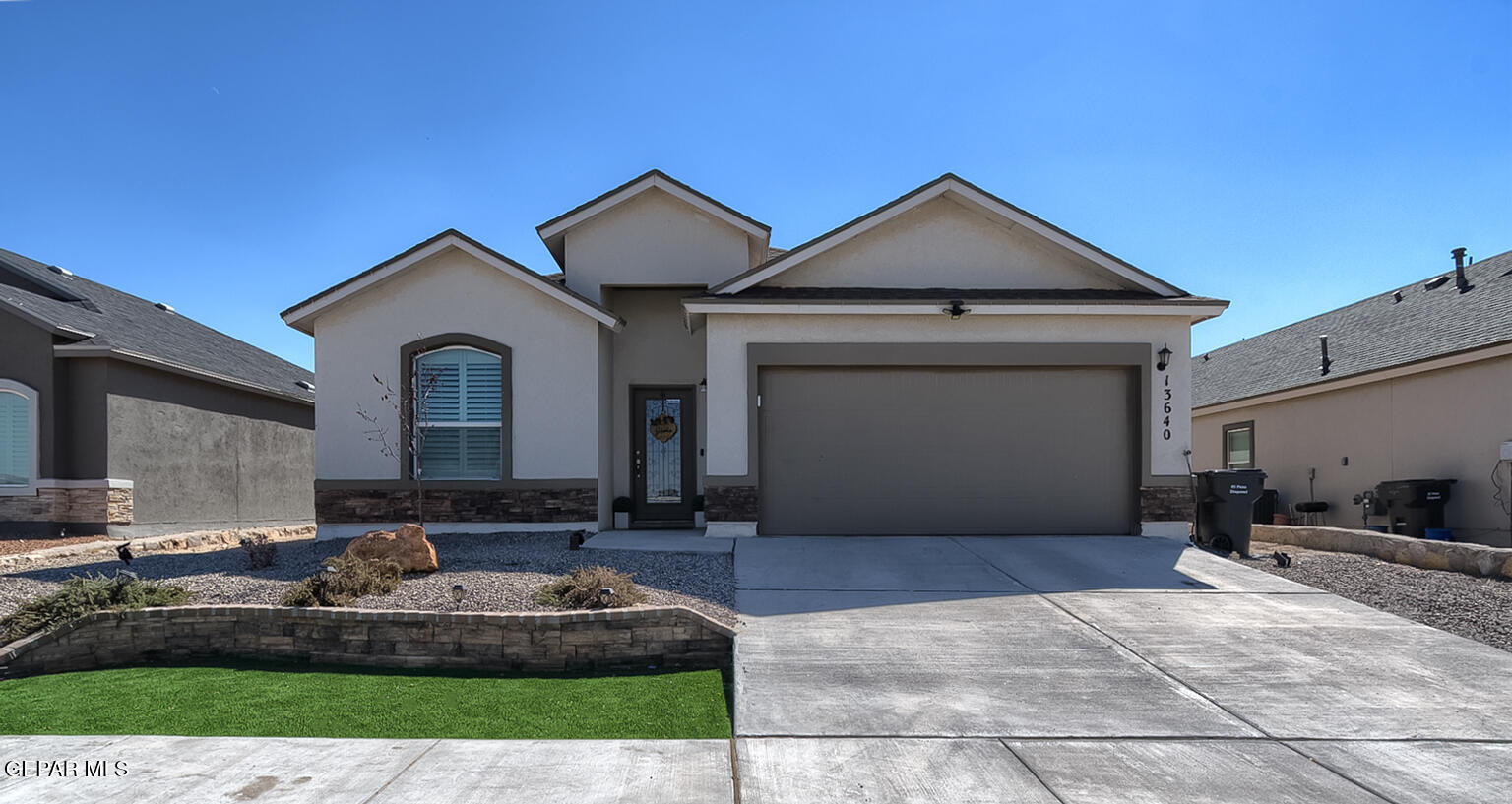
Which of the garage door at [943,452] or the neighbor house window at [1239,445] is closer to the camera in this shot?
the garage door at [943,452]

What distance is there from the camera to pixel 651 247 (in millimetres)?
13531

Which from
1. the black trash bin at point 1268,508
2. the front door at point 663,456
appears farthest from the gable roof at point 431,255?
the black trash bin at point 1268,508

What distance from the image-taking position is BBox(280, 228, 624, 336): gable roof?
466 inches

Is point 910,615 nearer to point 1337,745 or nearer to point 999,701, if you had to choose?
point 999,701

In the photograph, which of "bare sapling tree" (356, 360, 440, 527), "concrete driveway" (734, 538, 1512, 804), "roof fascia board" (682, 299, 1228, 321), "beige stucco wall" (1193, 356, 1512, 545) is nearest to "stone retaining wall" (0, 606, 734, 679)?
"concrete driveway" (734, 538, 1512, 804)

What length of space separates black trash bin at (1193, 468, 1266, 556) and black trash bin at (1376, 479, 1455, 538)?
410cm

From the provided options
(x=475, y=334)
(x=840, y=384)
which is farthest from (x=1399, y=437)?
(x=475, y=334)

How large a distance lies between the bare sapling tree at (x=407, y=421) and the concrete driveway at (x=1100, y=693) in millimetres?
5508

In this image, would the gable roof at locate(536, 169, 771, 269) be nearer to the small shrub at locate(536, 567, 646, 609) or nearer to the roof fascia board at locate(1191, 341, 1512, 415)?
the small shrub at locate(536, 567, 646, 609)

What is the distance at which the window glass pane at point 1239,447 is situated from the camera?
18.5 metres

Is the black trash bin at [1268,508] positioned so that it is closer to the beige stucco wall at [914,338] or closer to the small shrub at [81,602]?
the beige stucco wall at [914,338]

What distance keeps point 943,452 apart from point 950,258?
2855 millimetres

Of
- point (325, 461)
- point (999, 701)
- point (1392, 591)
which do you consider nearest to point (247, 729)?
point (999, 701)

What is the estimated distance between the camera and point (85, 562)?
35.1 feet
